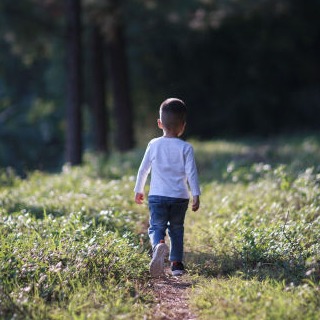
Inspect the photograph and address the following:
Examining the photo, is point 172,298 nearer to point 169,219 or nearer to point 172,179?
point 169,219

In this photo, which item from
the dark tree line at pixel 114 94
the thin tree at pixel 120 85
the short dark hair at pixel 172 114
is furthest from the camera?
the thin tree at pixel 120 85

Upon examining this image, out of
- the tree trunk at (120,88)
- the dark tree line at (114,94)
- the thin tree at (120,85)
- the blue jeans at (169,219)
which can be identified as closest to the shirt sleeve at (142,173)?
the blue jeans at (169,219)

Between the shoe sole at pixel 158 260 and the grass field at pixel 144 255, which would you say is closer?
the grass field at pixel 144 255

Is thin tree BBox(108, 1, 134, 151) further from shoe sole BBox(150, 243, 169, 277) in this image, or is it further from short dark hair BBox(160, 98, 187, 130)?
shoe sole BBox(150, 243, 169, 277)

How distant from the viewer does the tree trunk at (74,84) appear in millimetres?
16062

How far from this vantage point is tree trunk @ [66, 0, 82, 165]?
52.7 feet

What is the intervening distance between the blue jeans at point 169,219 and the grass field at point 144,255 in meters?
0.21

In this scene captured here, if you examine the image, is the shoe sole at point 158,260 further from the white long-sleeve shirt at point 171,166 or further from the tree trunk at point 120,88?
the tree trunk at point 120,88

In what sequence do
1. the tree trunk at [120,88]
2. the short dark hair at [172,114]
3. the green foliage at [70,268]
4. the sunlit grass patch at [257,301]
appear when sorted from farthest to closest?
1. the tree trunk at [120,88]
2. the short dark hair at [172,114]
3. the green foliage at [70,268]
4. the sunlit grass patch at [257,301]

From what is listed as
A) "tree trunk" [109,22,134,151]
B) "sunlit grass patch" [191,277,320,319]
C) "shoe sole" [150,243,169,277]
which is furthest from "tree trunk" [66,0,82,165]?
"sunlit grass patch" [191,277,320,319]

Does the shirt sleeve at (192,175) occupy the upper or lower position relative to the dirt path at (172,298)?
upper

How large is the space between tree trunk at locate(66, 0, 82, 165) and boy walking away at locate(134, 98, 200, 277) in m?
10.1

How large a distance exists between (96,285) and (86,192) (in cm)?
457

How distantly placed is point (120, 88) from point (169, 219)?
49.1ft
